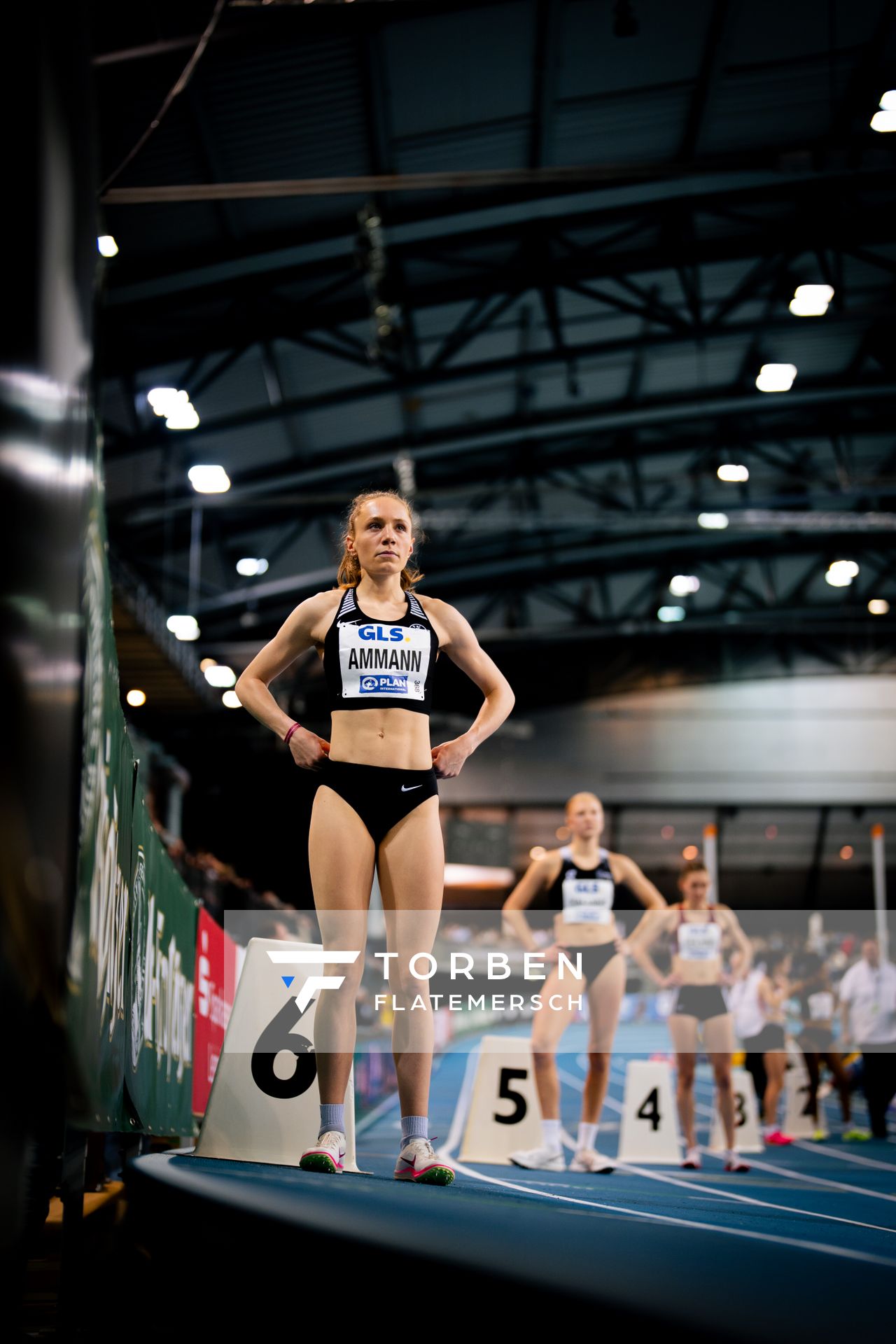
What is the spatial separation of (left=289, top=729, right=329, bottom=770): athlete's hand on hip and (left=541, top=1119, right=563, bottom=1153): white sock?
3.88 metres

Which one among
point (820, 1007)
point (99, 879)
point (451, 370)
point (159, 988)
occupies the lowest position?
point (820, 1007)

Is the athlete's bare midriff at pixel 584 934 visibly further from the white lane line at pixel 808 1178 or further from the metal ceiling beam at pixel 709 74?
the metal ceiling beam at pixel 709 74

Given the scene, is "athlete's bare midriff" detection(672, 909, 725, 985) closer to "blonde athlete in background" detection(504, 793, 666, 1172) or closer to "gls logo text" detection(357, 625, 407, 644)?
"blonde athlete in background" detection(504, 793, 666, 1172)

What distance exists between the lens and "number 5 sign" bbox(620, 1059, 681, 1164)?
861 cm

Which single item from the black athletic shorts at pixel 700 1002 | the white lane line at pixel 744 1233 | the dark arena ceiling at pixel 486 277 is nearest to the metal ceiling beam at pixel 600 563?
the dark arena ceiling at pixel 486 277

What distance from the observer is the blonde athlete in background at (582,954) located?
6941mm

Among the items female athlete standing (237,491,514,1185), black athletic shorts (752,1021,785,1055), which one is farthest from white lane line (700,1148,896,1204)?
black athletic shorts (752,1021,785,1055)

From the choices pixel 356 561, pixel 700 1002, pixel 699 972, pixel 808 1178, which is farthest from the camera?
pixel 699 972

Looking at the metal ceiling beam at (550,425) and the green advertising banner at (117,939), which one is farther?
the metal ceiling beam at (550,425)

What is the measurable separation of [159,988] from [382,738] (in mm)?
1654

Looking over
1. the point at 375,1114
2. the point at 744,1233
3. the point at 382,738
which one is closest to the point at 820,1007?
the point at 375,1114

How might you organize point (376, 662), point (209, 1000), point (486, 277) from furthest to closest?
point (486, 277)
point (209, 1000)
point (376, 662)

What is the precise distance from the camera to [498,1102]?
24.6 ft

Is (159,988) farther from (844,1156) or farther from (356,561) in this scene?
(844,1156)
